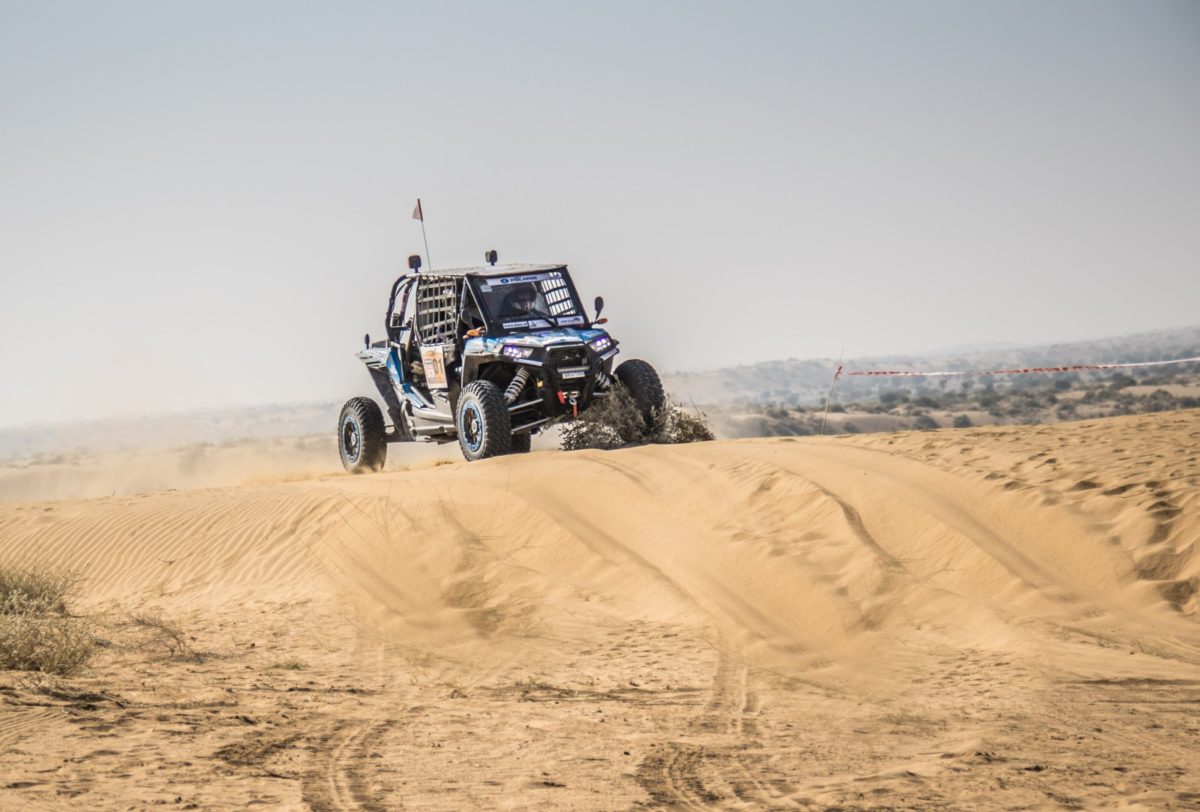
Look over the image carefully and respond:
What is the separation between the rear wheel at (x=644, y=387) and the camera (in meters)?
16.0

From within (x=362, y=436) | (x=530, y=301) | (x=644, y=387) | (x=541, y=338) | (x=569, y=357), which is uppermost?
(x=530, y=301)

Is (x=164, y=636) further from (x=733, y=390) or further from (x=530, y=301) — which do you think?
(x=733, y=390)

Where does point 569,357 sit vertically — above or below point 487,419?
above

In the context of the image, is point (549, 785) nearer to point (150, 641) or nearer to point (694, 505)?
point (150, 641)

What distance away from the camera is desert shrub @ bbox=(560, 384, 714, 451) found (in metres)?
15.7

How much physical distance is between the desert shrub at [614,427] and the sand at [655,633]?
115cm

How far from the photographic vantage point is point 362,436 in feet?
56.7

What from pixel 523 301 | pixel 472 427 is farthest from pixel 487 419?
pixel 523 301

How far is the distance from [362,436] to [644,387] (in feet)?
12.6

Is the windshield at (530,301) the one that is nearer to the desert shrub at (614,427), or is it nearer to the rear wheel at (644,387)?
the rear wheel at (644,387)

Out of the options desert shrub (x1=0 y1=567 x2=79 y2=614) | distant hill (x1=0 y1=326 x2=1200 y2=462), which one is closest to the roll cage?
desert shrub (x1=0 y1=567 x2=79 y2=614)

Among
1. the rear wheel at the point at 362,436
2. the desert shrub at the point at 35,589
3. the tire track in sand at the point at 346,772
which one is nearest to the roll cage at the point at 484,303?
the rear wheel at the point at 362,436

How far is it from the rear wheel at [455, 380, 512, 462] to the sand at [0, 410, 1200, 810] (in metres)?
0.50

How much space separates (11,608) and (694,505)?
19.4 ft
